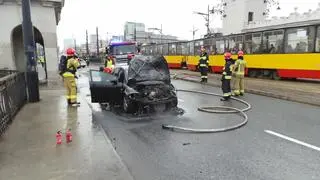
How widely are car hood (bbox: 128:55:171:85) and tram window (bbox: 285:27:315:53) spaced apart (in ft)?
32.9

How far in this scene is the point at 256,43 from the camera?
20.4 m


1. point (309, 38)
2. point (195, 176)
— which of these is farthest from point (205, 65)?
point (195, 176)

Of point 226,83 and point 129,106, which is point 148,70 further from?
point 226,83

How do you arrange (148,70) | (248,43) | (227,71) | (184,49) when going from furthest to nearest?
(184,49) < (248,43) < (227,71) < (148,70)

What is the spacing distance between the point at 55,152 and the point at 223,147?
3.26m

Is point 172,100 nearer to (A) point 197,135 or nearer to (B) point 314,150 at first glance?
(A) point 197,135

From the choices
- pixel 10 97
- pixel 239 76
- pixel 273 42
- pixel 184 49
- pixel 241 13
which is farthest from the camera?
pixel 241 13

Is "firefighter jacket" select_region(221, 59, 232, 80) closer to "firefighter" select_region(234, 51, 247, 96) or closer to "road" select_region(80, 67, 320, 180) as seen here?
"firefighter" select_region(234, 51, 247, 96)

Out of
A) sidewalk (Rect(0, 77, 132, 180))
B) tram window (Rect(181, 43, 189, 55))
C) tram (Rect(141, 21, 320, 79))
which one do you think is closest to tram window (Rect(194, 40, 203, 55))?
tram (Rect(141, 21, 320, 79))

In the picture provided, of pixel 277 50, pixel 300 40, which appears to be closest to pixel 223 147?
pixel 300 40

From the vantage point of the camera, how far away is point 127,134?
A: 7.39 m

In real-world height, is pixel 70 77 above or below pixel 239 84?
above

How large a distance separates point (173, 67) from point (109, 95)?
81.6ft

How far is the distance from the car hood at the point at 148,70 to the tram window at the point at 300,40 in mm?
10022
